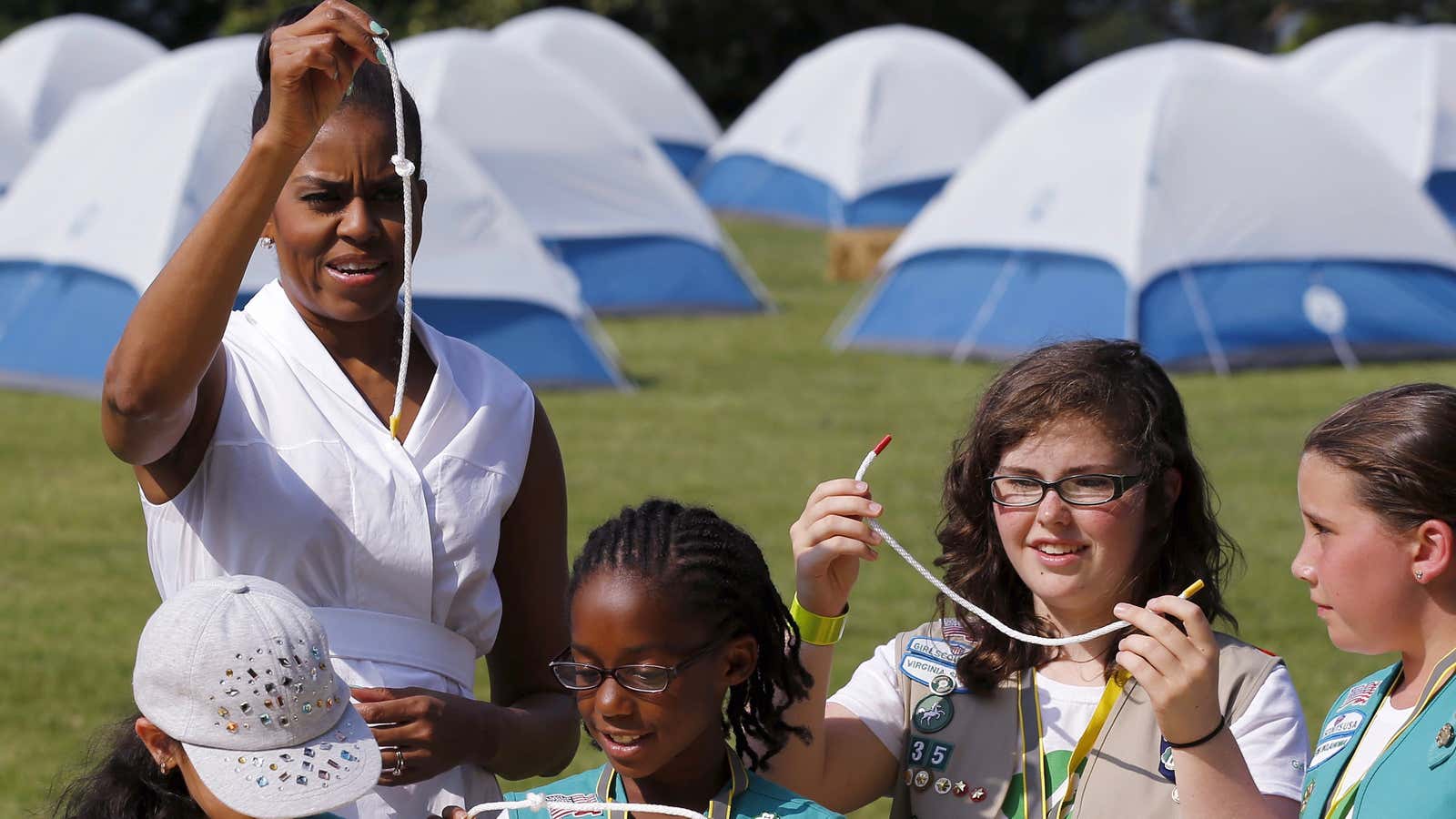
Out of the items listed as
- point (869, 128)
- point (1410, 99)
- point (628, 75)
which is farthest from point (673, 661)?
point (628, 75)

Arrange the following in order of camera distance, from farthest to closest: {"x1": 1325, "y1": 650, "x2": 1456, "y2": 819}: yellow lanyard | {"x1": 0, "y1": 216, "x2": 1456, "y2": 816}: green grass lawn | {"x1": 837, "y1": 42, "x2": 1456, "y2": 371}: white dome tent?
1. {"x1": 837, "y1": 42, "x2": 1456, "y2": 371}: white dome tent
2. {"x1": 0, "y1": 216, "x2": 1456, "y2": 816}: green grass lawn
3. {"x1": 1325, "y1": 650, "x2": 1456, "y2": 819}: yellow lanyard

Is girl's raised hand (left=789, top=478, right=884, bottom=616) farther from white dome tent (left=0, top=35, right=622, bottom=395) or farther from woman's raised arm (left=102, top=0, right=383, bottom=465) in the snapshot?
white dome tent (left=0, top=35, right=622, bottom=395)

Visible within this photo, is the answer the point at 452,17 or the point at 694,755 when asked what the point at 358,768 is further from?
the point at 452,17

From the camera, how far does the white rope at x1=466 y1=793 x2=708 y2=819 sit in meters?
2.27

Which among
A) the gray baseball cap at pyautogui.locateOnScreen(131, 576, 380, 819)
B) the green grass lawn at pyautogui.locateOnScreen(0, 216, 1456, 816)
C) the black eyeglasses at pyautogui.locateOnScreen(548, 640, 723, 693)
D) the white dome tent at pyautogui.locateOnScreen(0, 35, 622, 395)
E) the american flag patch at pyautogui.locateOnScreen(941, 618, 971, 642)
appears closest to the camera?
the gray baseball cap at pyautogui.locateOnScreen(131, 576, 380, 819)

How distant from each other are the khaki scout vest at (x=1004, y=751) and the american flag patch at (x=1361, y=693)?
0.58 feet

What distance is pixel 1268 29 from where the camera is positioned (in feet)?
108

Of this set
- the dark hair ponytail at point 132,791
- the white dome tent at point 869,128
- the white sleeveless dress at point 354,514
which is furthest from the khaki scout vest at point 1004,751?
the white dome tent at point 869,128

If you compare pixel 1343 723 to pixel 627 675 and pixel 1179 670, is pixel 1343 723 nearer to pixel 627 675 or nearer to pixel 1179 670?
pixel 1179 670

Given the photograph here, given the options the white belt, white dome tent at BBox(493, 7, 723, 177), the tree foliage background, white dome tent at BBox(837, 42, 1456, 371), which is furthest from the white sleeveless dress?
the tree foliage background

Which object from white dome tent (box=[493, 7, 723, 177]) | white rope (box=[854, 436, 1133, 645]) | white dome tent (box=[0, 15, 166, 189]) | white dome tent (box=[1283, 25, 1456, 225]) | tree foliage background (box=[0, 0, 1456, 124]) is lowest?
tree foliage background (box=[0, 0, 1456, 124])

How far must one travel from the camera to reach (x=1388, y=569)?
244cm

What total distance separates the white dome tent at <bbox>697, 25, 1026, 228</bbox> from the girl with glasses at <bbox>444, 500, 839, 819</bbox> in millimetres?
17818

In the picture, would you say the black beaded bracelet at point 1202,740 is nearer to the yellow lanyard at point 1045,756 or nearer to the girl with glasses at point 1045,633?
the girl with glasses at point 1045,633
